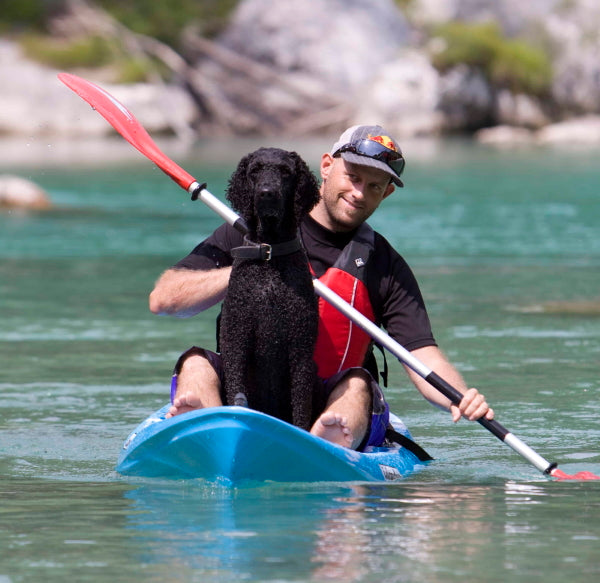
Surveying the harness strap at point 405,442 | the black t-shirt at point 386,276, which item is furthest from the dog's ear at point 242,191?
the harness strap at point 405,442

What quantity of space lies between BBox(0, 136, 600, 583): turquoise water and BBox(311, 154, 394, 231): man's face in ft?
3.32

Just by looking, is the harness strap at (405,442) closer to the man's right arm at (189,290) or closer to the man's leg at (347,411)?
the man's leg at (347,411)

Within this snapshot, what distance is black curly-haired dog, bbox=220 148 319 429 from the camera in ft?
15.6

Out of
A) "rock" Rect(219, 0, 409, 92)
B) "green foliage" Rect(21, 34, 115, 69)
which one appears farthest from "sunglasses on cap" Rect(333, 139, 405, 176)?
"rock" Rect(219, 0, 409, 92)

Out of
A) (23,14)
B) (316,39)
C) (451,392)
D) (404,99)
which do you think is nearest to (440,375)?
(451,392)

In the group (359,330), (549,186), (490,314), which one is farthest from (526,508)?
(549,186)

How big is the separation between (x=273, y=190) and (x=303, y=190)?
0.76 feet

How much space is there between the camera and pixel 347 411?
197 inches

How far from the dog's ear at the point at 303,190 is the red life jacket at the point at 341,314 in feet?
1.31

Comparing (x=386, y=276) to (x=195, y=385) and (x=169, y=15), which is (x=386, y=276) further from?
(x=169, y=15)

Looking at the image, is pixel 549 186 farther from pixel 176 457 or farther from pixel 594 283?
pixel 176 457

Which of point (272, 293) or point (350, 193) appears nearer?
point (272, 293)

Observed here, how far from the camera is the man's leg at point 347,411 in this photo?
16.3ft

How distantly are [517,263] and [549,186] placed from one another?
8709 mm
